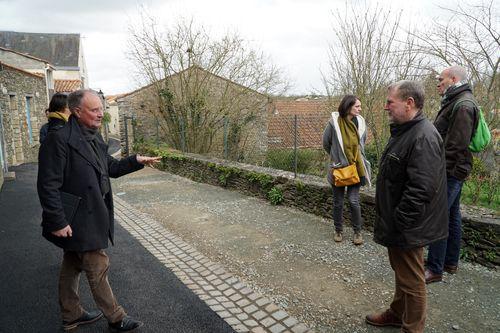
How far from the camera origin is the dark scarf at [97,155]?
2.79 metres

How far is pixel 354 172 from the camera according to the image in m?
4.59

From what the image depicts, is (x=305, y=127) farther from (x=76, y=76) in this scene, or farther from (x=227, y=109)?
(x=76, y=76)

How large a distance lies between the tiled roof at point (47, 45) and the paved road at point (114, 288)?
46195 millimetres

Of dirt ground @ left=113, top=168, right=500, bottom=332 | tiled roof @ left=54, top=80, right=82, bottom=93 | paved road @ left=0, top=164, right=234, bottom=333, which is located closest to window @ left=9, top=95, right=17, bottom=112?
dirt ground @ left=113, top=168, right=500, bottom=332

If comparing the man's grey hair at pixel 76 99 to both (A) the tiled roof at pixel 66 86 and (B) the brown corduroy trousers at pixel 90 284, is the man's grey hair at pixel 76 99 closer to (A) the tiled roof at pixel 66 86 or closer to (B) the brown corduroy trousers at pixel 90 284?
(B) the brown corduroy trousers at pixel 90 284

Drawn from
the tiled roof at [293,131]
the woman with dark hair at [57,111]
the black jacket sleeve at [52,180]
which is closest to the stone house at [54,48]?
the tiled roof at [293,131]

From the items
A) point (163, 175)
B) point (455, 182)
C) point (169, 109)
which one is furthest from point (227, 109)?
point (455, 182)

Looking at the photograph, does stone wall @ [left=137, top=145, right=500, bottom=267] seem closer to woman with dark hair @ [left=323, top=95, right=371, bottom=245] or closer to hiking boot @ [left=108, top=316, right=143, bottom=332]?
woman with dark hair @ [left=323, top=95, right=371, bottom=245]

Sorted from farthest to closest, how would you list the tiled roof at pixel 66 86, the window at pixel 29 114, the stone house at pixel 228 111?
the tiled roof at pixel 66 86
the window at pixel 29 114
the stone house at pixel 228 111

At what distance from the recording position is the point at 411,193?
95.3 inches

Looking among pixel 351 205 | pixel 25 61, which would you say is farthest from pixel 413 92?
pixel 25 61

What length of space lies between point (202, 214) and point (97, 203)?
3.90m

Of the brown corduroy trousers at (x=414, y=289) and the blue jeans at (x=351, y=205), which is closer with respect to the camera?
the brown corduroy trousers at (x=414, y=289)

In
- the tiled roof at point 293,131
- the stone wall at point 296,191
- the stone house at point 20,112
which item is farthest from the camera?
the stone house at point 20,112
